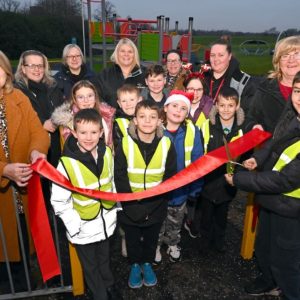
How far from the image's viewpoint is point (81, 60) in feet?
15.7

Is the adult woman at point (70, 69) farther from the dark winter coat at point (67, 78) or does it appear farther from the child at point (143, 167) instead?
the child at point (143, 167)

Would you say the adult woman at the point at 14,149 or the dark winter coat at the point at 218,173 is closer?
the adult woman at the point at 14,149

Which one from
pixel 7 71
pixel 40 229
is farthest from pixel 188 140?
pixel 7 71

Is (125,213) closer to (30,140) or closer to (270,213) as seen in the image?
(30,140)

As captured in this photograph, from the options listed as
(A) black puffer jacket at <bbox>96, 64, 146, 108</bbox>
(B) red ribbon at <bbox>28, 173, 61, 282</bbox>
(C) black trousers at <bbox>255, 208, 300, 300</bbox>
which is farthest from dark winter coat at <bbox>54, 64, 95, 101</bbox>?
(C) black trousers at <bbox>255, 208, 300, 300</bbox>

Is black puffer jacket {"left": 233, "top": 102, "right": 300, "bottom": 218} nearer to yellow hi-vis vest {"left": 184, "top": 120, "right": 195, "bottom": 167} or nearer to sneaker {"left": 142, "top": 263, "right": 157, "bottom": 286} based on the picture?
yellow hi-vis vest {"left": 184, "top": 120, "right": 195, "bottom": 167}

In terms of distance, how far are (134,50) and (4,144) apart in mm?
2428

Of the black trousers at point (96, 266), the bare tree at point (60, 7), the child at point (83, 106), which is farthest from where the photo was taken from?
the bare tree at point (60, 7)

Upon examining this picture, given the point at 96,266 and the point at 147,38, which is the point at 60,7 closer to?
the point at 147,38

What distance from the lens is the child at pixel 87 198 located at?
2.58 metres

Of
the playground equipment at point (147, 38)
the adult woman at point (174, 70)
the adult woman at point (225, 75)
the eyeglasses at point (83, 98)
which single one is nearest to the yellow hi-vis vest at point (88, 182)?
the eyeglasses at point (83, 98)

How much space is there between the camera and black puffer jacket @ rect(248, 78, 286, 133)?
3023 mm

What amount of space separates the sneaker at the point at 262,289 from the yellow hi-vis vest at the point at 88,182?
170 centimetres

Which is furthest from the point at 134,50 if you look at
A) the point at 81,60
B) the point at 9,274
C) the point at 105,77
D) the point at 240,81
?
the point at 9,274
